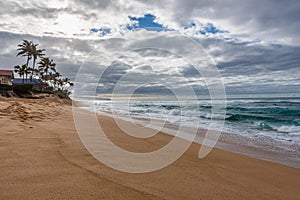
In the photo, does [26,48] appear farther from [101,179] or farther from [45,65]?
[101,179]

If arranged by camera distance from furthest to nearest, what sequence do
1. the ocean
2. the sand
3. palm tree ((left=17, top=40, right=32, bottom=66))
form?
palm tree ((left=17, top=40, right=32, bottom=66)) < the ocean < the sand

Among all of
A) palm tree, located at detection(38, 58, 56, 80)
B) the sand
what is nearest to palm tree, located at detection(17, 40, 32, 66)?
palm tree, located at detection(38, 58, 56, 80)

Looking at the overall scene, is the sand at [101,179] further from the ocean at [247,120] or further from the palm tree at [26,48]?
the palm tree at [26,48]

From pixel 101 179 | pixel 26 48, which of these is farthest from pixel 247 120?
pixel 26 48

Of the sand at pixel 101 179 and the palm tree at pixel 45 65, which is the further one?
the palm tree at pixel 45 65

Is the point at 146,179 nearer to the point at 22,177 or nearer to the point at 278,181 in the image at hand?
the point at 22,177

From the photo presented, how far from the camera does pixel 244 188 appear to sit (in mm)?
3082

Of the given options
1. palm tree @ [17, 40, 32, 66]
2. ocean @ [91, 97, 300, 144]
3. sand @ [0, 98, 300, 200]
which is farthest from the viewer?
palm tree @ [17, 40, 32, 66]

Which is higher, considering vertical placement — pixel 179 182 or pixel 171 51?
pixel 171 51

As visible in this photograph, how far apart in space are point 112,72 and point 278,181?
5.33 meters

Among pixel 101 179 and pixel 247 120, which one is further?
pixel 247 120

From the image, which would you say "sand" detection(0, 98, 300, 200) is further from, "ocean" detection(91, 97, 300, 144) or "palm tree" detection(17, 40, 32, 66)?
"palm tree" detection(17, 40, 32, 66)

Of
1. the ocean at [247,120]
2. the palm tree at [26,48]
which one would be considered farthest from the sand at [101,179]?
the palm tree at [26,48]

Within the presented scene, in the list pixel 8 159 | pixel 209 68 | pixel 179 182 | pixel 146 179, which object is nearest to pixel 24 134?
pixel 8 159
